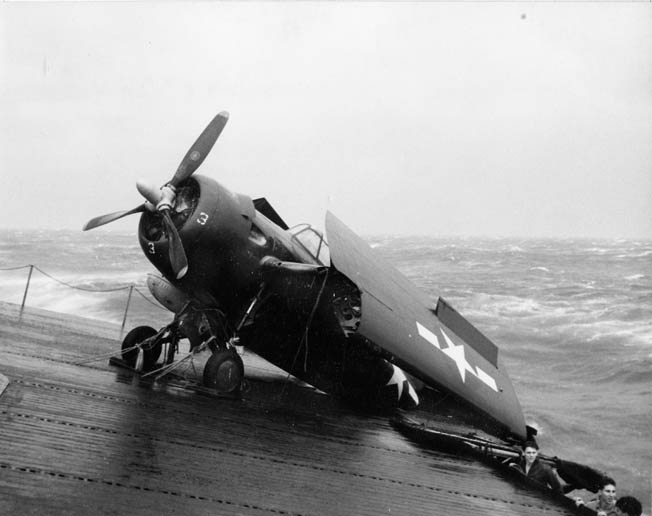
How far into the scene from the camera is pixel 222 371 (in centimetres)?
983

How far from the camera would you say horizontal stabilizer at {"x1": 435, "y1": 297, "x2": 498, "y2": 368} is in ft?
39.5

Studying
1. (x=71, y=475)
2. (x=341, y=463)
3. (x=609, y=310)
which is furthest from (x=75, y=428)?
(x=609, y=310)

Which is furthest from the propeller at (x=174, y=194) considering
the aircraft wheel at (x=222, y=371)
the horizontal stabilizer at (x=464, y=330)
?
the horizontal stabilizer at (x=464, y=330)

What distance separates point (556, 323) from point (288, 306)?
29.6 meters

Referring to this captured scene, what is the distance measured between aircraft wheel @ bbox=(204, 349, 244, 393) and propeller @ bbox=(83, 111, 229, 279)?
5.35ft

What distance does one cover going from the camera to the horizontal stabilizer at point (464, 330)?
12.1 metres

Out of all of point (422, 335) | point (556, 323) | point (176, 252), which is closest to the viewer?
point (176, 252)

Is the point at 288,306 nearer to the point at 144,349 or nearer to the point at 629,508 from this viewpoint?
the point at 144,349

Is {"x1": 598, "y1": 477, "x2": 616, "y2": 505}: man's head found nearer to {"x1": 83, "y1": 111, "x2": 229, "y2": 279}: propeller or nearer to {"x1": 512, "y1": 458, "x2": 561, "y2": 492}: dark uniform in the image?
{"x1": 512, "y1": 458, "x2": 561, "y2": 492}: dark uniform

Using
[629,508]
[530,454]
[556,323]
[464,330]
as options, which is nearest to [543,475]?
[530,454]

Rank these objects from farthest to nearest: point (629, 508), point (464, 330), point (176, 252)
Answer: point (464, 330) < point (176, 252) < point (629, 508)

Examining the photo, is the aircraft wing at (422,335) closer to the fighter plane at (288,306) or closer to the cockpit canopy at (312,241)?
the fighter plane at (288,306)

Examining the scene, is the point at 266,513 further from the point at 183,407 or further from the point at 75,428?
the point at 183,407

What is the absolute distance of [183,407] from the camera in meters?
8.84
